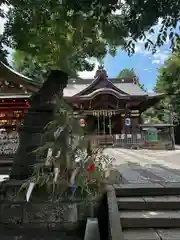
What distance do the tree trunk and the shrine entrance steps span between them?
192cm

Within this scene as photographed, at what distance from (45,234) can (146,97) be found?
61.0 feet

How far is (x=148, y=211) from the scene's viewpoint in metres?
4.47

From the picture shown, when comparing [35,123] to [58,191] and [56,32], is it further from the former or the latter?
[56,32]

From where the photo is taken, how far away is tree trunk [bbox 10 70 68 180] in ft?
18.4

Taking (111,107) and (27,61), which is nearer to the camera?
(27,61)

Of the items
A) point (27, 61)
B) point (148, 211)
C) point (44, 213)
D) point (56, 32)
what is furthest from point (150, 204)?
point (27, 61)

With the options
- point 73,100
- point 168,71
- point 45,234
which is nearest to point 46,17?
point 45,234

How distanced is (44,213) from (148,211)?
1824mm

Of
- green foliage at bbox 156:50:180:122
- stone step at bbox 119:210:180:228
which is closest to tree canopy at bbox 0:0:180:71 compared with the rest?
stone step at bbox 119:210:180:228

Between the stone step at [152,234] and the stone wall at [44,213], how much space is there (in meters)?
0.99

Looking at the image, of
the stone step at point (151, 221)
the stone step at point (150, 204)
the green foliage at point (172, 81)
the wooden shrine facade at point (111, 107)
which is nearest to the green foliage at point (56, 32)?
the stone step at point (150, 204)

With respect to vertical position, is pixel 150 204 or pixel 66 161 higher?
pixel 66 161

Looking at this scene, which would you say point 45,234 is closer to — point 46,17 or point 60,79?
point 60,79

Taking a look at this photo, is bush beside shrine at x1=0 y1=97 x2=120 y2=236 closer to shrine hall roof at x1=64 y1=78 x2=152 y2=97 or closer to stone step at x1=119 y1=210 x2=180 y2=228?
stone step at x1=119 y1=210 x2=180 y2=228
